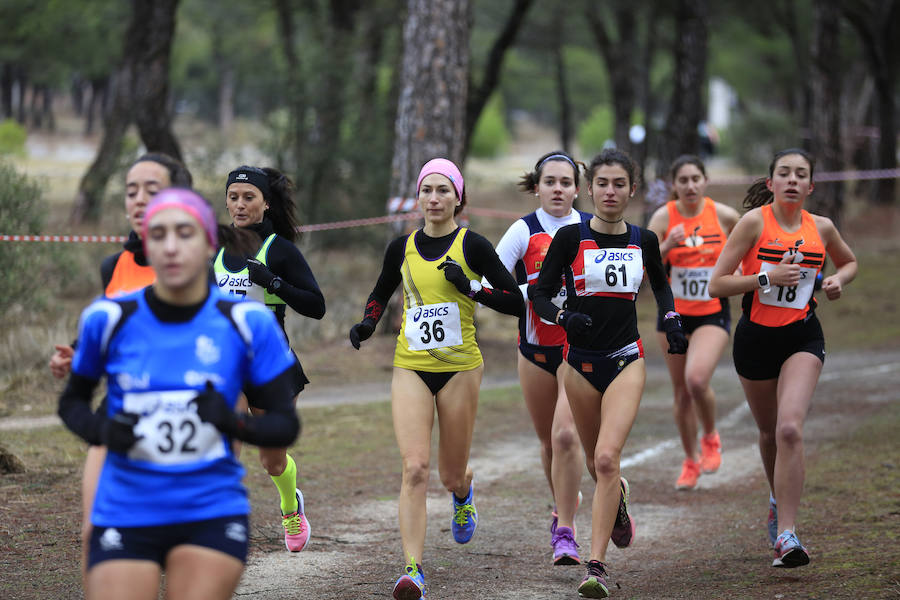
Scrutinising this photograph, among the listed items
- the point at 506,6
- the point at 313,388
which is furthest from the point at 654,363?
the point at 506,6

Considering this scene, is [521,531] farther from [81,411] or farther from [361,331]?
[81,411]

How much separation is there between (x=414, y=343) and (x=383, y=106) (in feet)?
55.6

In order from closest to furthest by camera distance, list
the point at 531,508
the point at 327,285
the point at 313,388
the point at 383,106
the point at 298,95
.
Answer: the point at 531,508 → the point at 313,388 → the point at 327,285 → the point at 298,95 → the point at 383,106

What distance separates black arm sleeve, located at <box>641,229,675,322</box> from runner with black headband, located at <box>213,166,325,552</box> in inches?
71.1

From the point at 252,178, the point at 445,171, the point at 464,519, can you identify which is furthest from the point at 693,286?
the point at 252,178

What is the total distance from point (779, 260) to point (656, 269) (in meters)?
0.80

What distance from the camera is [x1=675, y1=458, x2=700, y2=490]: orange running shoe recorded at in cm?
930

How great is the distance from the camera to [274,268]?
6.42 metres

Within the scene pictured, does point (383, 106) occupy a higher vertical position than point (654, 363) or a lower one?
higher

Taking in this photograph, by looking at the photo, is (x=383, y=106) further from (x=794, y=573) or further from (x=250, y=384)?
(x=250, y=384)

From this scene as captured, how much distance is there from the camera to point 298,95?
20.7 meters

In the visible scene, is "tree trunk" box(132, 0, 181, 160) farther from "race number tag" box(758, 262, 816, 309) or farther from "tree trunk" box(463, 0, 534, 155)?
"race number tag" box(758, 262, 816, 309)

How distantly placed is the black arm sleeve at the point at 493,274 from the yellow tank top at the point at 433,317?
0.05 meters

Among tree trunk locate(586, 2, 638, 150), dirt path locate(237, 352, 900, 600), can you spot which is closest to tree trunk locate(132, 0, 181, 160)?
dirt path locate(237, 352, 900, 600)
